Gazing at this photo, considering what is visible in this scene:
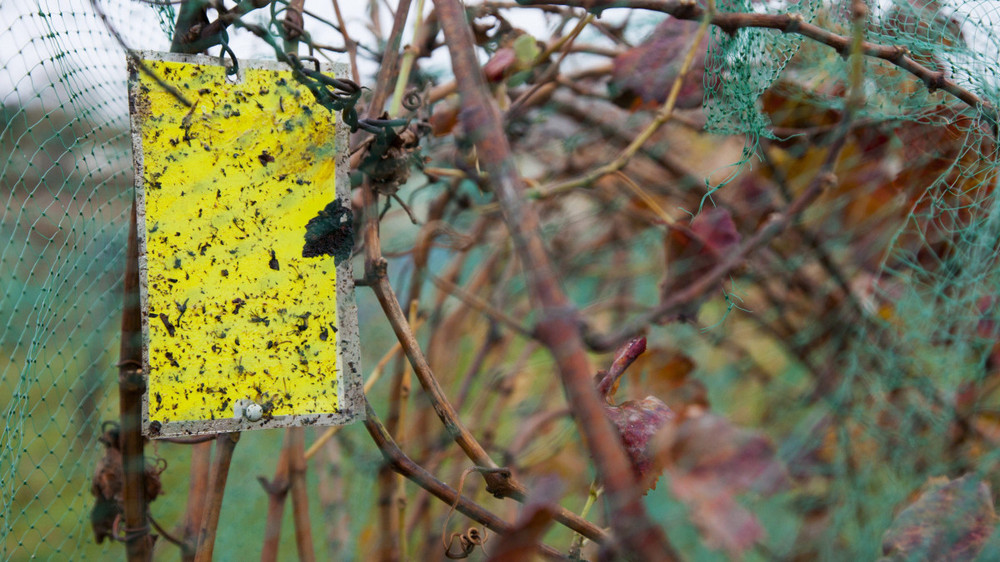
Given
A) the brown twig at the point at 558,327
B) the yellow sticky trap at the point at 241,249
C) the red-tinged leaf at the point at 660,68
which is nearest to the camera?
the brown twig at the point at 558,327

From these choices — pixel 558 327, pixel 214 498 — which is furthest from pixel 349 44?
pixel 558 327

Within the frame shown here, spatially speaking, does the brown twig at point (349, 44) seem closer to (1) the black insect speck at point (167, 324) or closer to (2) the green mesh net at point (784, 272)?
(2) the green mesh net at point (784, 272)

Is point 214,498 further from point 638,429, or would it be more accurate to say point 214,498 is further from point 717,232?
→ point 717,232

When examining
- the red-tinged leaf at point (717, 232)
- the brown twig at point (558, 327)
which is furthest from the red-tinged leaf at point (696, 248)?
the brown twig at point (558, 327)

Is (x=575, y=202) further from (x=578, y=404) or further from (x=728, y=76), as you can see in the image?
(x=578, y=404)

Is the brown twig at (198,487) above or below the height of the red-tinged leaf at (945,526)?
below

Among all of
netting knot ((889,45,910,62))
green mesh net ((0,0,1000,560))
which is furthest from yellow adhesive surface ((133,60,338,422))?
netting knot ((889,45,910,62))

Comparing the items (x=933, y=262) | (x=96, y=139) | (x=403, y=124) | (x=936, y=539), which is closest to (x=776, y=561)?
(x=936, y=539)
